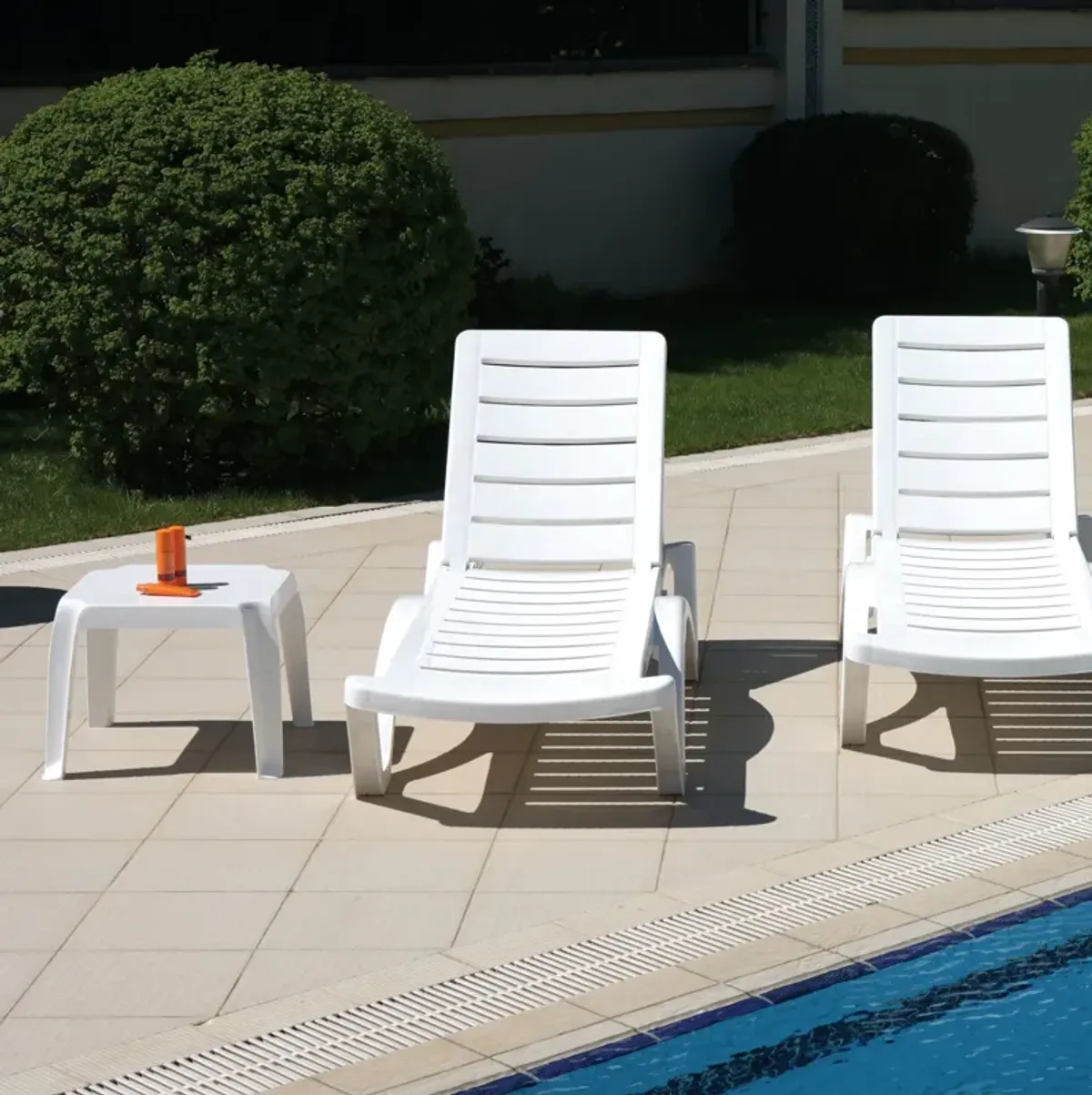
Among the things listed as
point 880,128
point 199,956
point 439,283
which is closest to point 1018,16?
point 880,128

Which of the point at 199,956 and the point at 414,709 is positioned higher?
the point at 414,709

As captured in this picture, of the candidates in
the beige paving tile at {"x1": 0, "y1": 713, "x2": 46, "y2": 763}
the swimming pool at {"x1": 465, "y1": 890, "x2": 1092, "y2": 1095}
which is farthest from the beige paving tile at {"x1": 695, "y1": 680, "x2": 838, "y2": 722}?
the beige paving tile at {"x1": 0, "y1": 713, "x2": 46, "y2": 763}

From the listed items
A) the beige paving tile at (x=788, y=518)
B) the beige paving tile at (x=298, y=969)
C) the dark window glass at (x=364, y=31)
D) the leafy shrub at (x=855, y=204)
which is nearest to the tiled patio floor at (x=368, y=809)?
the beige paving tile at (x=298, y=969)

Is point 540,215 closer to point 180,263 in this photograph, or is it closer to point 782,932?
point 180,263

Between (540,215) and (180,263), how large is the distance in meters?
7.57

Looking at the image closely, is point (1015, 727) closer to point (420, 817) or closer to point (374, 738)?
point (420, 817)

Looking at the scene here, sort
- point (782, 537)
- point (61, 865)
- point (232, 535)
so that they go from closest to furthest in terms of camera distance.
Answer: point (61, 865)
point (782, 537)
point (232, 535)

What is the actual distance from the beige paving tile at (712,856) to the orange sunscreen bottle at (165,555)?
1.79 m

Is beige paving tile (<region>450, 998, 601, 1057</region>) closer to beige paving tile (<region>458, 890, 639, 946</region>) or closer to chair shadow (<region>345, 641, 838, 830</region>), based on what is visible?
beige paving tile (<region>458, 890, 639, 946</region>)

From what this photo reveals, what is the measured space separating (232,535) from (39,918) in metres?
4.35

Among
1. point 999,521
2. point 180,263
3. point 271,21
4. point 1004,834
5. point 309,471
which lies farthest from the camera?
point 271,21

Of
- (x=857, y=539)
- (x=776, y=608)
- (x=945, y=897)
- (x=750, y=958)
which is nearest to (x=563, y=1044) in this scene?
(x=750, y=958)

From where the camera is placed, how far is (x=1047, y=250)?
11125 mm

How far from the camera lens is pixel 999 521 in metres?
7.13
